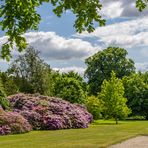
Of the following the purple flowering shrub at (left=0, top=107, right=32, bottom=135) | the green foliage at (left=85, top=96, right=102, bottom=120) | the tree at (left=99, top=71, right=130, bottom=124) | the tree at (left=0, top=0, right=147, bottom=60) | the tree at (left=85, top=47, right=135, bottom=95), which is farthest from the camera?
the tree at (left=85, top=47, right=135, bottom=95)

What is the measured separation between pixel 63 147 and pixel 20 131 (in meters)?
12.4

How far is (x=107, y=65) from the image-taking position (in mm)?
97625

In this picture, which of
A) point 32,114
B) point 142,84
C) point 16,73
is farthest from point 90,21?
point 142,84

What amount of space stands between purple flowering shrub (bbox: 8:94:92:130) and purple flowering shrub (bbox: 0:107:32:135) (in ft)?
10.3

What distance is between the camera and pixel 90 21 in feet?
26.8

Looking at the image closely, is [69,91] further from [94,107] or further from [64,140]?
[64,140]

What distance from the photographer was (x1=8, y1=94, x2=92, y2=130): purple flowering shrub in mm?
36719

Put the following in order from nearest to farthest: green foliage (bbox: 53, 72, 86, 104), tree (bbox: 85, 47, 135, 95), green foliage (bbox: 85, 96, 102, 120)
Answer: green foliage (bbox: 85, 96, 102, 120), green foliage (bbox: 53, 72, 86, 104), tree (bbox: 85, 47, 135, 95)

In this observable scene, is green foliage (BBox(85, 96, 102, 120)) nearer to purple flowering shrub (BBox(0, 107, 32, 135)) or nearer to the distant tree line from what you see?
the distant tree line

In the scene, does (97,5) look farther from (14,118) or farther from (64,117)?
(64,117)

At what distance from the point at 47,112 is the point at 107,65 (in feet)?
198

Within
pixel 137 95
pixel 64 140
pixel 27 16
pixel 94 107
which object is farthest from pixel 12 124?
pixel 137 95

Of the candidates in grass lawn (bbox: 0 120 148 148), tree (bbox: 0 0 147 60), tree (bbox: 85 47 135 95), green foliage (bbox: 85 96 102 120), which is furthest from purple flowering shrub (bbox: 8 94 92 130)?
tree (bbox: 85 47 135 95)

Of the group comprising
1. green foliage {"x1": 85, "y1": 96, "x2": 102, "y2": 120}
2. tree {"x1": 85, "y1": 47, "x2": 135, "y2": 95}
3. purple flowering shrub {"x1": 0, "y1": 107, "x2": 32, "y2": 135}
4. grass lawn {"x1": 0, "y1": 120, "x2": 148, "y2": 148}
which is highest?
tree {"x1": 85, "y1": 47, "x2": 135, "y2": 95}
